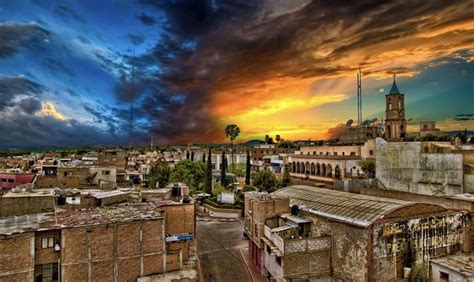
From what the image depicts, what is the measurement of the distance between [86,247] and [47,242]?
1.99 m

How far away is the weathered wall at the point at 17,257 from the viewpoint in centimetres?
1553

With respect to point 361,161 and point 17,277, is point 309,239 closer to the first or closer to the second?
point 17,277

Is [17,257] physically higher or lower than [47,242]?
lower

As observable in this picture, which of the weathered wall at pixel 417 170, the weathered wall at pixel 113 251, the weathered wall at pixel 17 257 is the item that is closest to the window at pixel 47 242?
the weathered wall at pixel 17 257

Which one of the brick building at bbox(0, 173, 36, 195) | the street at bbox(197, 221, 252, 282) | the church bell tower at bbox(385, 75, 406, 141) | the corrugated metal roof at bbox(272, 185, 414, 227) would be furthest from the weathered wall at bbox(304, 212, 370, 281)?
the church bell tower at bbox(385, 75, 406, 141)

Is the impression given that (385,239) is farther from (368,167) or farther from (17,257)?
(368,167)

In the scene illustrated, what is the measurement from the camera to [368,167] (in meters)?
45.5

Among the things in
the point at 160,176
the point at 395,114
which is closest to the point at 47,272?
the point at 160,176

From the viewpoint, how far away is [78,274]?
1725 centimetres

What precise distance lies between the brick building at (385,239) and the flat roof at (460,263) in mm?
755

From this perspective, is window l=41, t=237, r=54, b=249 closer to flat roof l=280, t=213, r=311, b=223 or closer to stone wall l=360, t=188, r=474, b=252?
flat roof l=280, t=213, r=311, b=223

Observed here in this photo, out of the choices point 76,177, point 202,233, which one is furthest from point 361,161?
point 76,177

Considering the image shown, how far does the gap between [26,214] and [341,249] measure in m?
21.5

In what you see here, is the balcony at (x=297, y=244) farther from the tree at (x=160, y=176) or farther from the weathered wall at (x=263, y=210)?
the tree at (x=160, y=176)
